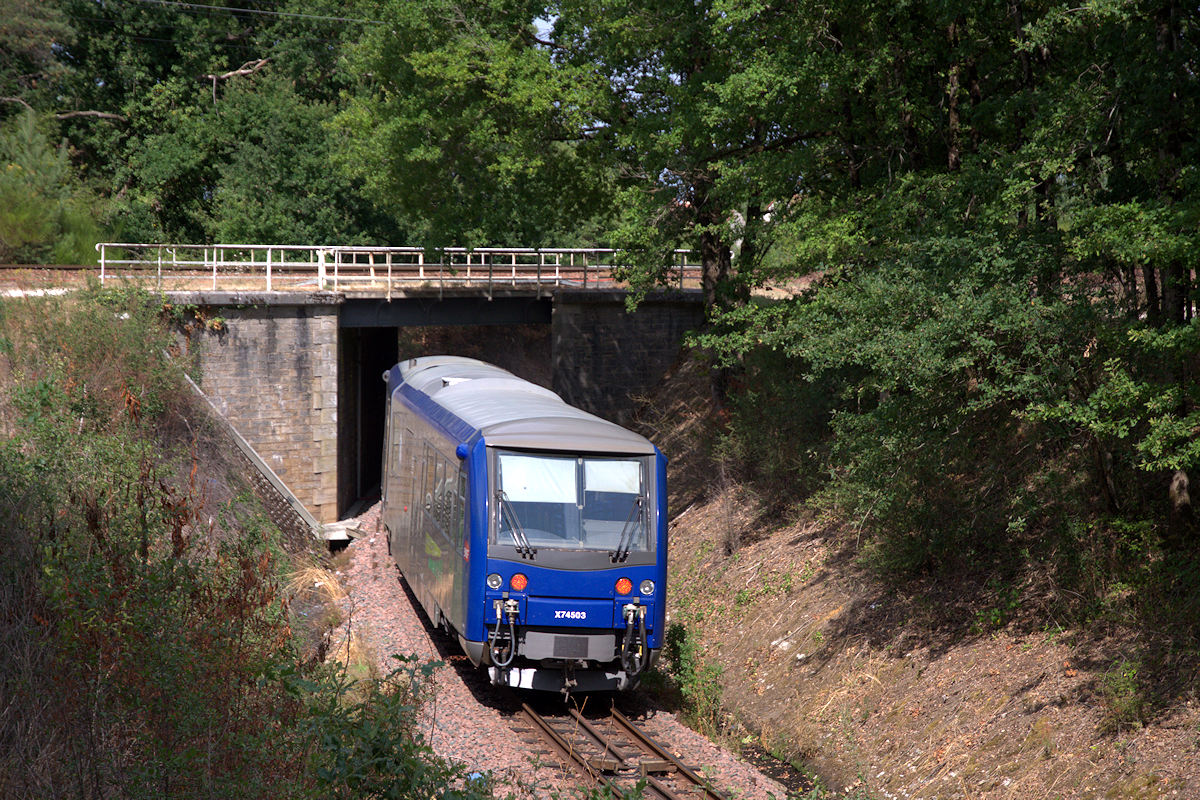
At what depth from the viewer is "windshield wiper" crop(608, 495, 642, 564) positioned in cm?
1111

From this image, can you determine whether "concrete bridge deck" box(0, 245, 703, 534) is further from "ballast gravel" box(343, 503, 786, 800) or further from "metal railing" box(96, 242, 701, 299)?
"ballast gravel" box(343, 503, 786, 800)

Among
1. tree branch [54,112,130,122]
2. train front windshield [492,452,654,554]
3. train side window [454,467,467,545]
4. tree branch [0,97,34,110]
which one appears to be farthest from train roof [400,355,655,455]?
tree branch [0,97,34,110]

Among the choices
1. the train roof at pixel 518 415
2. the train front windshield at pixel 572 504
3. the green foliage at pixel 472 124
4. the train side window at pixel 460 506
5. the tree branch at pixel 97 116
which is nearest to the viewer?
the train front windshield at pixel 572 504

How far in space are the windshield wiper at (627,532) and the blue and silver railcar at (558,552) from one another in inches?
0.5

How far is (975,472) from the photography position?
1332 cm

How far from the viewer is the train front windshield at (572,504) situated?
36.3 ft

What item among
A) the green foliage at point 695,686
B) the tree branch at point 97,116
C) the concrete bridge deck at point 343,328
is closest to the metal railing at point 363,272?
the concrete bridge deck at point 343,328

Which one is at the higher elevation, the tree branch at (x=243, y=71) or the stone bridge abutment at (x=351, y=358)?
the tree branch at (x=243, y=71)

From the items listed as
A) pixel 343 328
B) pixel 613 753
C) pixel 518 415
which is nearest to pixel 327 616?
pixel 518 415

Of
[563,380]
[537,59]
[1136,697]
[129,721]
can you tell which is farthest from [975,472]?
[563,380]

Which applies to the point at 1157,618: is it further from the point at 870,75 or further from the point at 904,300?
the point at 870,75

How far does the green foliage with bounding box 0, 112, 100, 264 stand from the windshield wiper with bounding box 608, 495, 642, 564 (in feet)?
89.1

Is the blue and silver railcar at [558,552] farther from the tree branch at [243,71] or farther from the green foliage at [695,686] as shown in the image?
the tree branch at [243,71]

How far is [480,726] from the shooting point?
11086 mm
